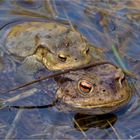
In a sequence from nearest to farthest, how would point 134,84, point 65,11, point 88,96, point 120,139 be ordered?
point 120,139
point 88,96
point 134,84
point 65,11

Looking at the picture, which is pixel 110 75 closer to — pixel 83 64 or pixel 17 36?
pixel 83 64

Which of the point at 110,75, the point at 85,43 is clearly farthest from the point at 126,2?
the point at 110,75

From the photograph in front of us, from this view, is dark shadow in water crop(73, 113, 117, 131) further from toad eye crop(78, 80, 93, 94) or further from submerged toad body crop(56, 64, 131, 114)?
toad eye crop(78, 80, 93, 94)

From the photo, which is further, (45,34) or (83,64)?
(45,34)

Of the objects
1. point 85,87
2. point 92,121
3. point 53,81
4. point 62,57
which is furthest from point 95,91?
point 62,57

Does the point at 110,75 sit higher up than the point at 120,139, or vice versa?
the point at 110,75

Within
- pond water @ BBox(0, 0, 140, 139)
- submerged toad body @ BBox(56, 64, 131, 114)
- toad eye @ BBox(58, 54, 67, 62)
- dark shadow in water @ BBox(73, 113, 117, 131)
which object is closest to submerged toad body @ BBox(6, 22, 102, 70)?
toad eye @ BBox(58, 54, 67, 62)

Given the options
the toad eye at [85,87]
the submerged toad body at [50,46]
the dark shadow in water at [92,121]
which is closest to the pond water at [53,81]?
the dark shadow in water at [92,121]
